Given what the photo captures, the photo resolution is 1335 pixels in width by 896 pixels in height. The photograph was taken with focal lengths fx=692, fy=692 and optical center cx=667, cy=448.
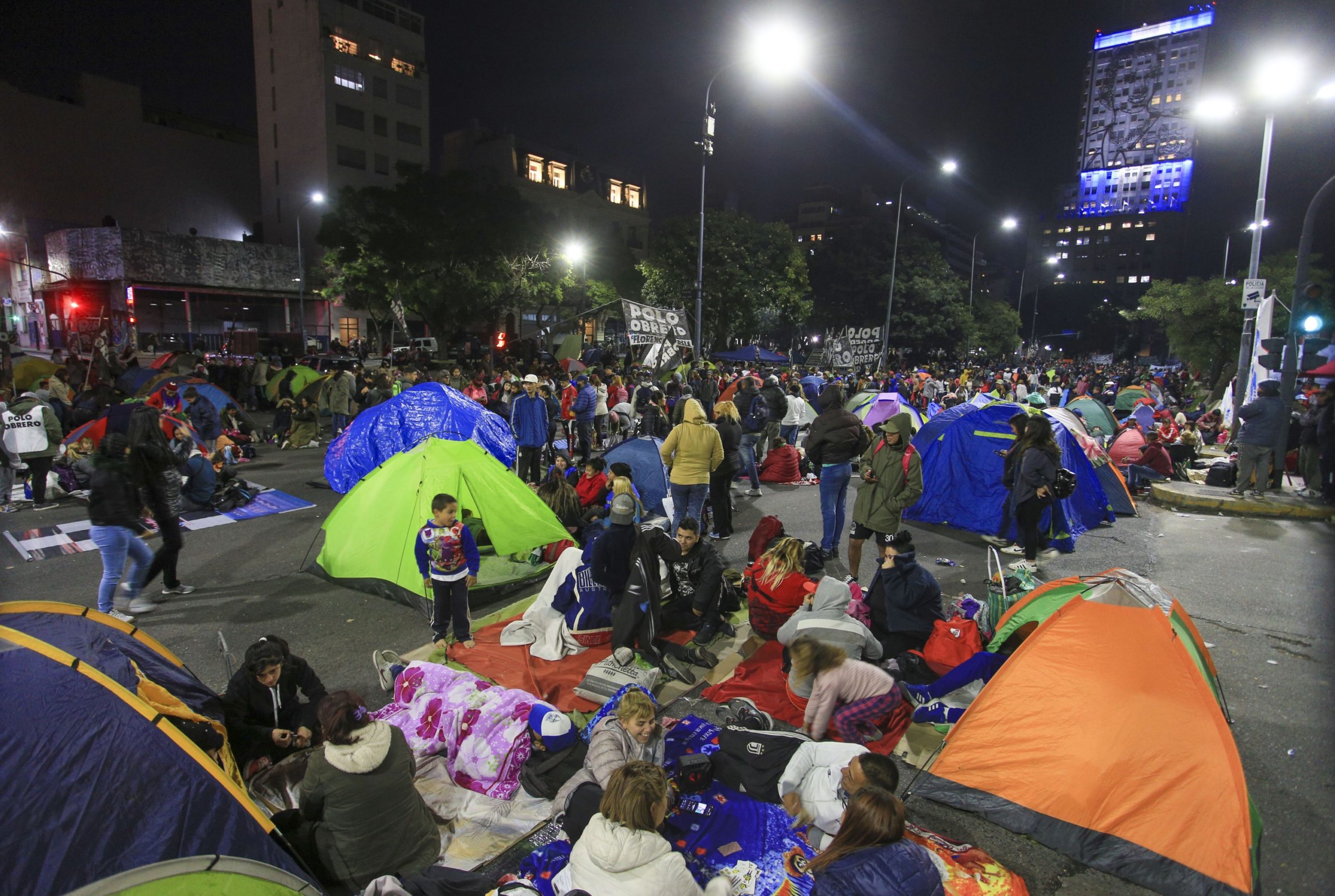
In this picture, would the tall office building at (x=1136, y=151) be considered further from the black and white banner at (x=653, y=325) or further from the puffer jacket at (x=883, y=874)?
the puffer jacket at (x=883, y=874)

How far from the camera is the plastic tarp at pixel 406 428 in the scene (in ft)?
30.0

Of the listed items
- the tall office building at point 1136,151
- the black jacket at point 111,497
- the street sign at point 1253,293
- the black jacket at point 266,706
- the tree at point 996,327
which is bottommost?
the black jacket at point 266,706

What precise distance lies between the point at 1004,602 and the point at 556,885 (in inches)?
153

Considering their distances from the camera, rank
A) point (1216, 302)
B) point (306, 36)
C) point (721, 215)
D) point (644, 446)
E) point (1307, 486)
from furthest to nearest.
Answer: point (306, 36), point (721, 215), point (1216, 302), point (1307, 486), point (644, 446)

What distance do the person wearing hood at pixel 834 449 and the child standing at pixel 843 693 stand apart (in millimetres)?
2917

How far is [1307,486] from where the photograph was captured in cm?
1098

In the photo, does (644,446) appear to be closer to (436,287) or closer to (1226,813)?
(1226,813)

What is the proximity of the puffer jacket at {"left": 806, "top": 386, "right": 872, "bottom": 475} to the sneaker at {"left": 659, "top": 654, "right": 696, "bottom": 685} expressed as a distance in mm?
2960

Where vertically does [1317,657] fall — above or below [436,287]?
below

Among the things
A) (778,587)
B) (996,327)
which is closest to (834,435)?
(778,587)

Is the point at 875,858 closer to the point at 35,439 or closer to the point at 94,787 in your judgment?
the point at 94,787

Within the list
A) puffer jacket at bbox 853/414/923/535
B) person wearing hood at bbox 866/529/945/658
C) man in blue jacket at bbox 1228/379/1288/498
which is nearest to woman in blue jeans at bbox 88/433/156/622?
man in blue jacket at bbox 1228/379/1288/498

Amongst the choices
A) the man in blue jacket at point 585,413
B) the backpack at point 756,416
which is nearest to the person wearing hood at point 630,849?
the backpack at point 756,416

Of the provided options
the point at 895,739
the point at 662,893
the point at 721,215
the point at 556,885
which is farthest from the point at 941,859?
the point at 721,215
